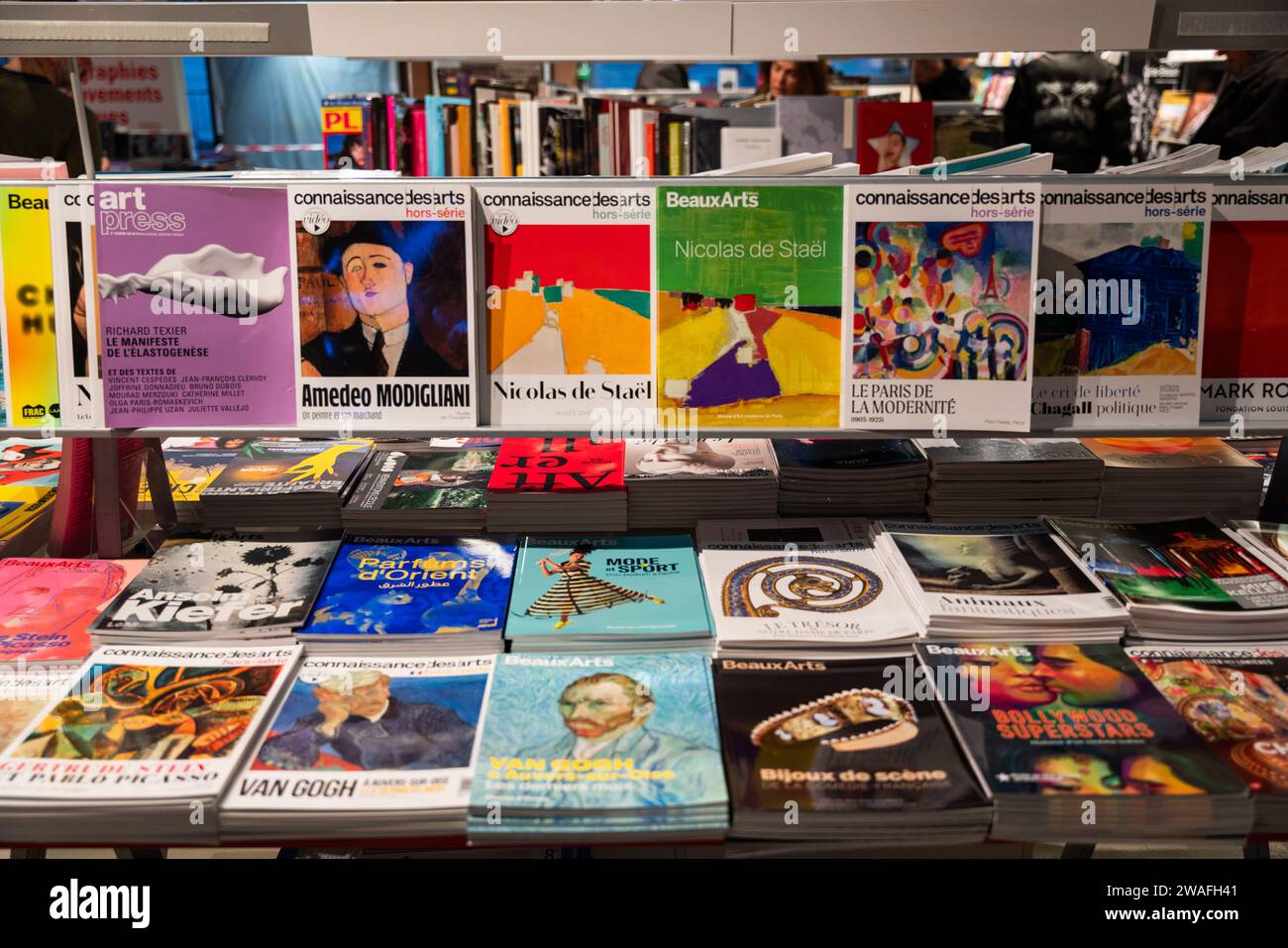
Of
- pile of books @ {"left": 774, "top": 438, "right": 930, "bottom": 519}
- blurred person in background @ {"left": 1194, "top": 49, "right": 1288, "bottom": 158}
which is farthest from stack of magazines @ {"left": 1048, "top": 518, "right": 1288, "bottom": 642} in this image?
blurred person in background @ {"left": 1194, "top": 49, "right": 1288, "bottom": 158}

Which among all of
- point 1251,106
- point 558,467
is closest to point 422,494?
point 558,467

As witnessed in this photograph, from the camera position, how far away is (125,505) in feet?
6.70

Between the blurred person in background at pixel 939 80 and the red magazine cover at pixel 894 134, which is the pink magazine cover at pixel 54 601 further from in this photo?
the blurred person in background at pixel 939 80

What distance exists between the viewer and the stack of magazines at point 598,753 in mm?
1359

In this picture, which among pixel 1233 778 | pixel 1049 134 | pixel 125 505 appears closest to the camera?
pixel 1233 778

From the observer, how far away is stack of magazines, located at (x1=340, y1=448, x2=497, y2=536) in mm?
2002

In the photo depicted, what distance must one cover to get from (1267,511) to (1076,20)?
3.34 feet

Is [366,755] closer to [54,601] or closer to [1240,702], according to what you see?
[54,601]

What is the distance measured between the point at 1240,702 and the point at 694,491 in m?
0.95

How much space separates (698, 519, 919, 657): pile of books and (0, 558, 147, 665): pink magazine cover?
1.02 meters

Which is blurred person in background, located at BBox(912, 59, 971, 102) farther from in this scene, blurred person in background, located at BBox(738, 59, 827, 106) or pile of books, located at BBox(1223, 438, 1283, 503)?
pile of books, located at BBox(1223, 438, 1283, 503)

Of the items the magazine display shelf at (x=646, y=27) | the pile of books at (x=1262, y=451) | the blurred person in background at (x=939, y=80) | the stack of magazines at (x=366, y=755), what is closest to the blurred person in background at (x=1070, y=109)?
the blurred person in background at (x=939, y=80)

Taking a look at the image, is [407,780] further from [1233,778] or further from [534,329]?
[1233,778]
